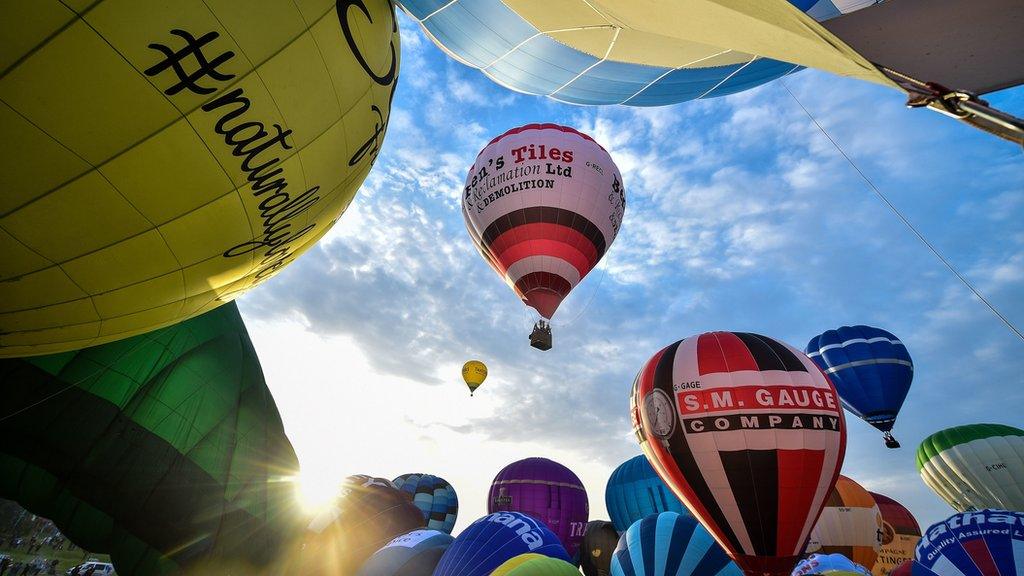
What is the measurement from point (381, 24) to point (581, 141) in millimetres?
11161

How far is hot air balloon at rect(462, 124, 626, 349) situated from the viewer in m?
13.3

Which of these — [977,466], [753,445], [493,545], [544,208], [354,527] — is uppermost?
[544,208]

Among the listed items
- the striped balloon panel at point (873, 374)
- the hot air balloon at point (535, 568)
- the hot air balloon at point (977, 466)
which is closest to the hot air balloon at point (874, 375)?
the striped balloon panel at point (873, 374)

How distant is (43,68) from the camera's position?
218cm

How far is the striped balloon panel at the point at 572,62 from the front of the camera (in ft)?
25.8

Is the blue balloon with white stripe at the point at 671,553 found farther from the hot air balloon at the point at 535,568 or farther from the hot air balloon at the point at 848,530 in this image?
the hot air balloon at the point at 848,530

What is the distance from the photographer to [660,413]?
30.5 feet

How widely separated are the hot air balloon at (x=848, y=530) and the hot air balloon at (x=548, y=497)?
333 inches

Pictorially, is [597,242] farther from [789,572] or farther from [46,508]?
[46,508]

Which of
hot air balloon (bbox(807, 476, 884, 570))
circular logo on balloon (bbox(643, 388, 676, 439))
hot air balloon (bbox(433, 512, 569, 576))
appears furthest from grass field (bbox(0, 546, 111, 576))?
hot air balloon (bbox(807, 476, 884, 570))

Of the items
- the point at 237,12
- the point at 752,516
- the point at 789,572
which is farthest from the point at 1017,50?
the point at 789,572

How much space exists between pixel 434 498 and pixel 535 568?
21285 millimetres

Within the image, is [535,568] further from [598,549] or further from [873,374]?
[873,374]

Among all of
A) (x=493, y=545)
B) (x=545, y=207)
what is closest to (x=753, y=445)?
(x=493, y=545)
